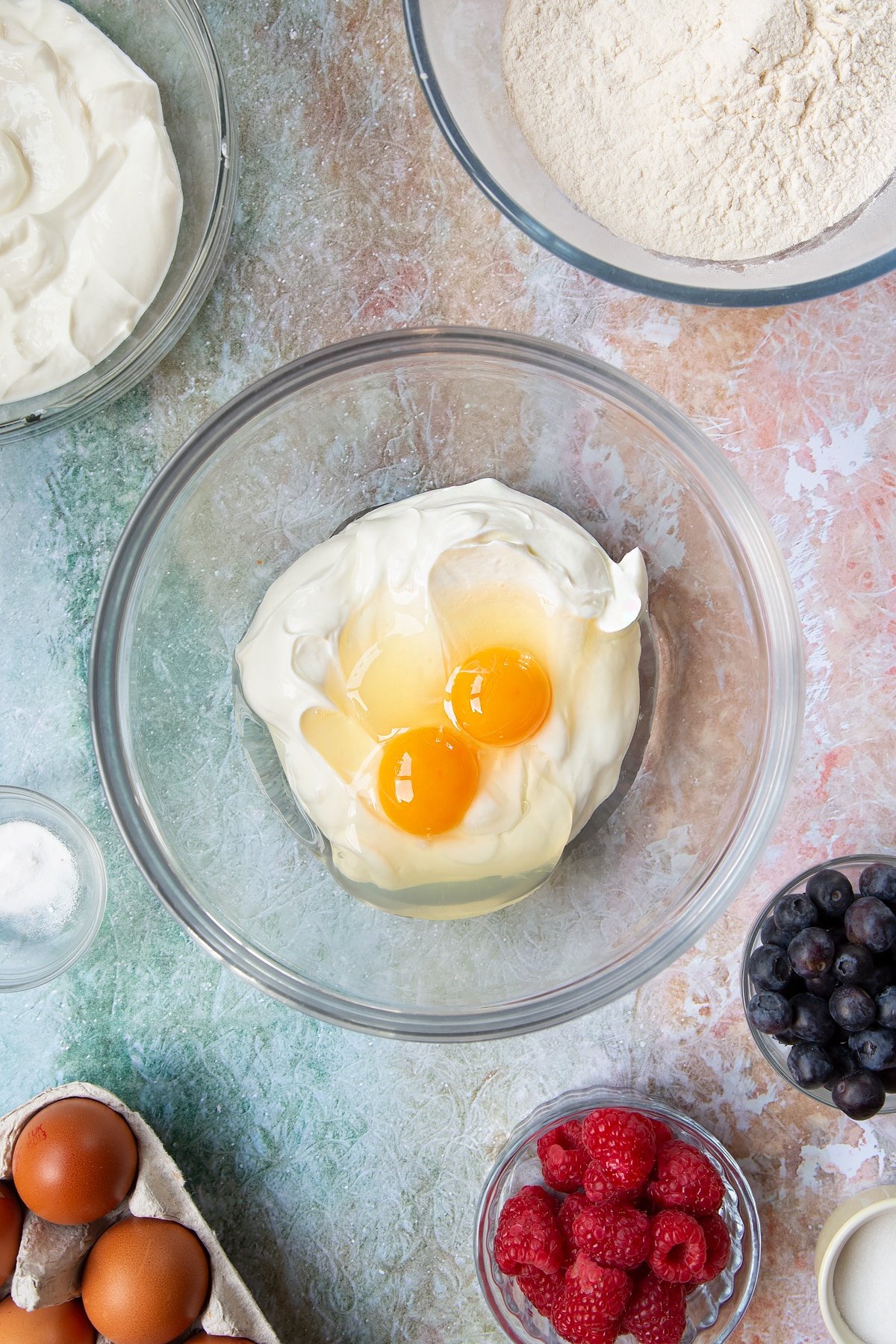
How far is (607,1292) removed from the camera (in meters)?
1.35

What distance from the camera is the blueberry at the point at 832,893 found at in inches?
55.0

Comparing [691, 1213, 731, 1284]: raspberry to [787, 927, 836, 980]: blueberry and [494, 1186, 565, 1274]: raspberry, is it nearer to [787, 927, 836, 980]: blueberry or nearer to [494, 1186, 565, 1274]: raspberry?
[494, 1186, 565, 1274]: raspberry

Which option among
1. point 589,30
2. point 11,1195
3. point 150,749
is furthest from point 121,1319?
point 589,30

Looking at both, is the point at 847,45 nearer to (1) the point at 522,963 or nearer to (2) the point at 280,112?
(2) the point at 280,112

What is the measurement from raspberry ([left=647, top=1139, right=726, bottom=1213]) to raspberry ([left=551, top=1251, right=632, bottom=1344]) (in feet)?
0.40

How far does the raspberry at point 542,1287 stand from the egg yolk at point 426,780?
70 centimetres

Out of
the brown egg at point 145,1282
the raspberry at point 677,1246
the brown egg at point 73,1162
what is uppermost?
the raspberry at point 677,1246

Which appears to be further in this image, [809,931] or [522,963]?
[522,963]

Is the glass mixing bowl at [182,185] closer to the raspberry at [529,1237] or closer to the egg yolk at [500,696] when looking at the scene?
the egg yolk at [500,696]

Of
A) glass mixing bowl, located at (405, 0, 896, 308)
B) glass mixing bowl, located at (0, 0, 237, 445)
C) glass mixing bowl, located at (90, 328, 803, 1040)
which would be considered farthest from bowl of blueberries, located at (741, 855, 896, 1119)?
glass mixing bowl, located at (0, 0, 237, 445)

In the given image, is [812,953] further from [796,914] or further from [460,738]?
[460,738]

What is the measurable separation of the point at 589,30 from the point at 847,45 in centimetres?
35

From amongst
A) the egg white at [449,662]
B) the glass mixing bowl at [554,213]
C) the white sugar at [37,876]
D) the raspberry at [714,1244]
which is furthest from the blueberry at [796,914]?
the white sugar at [37,876]

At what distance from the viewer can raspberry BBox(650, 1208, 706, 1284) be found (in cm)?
136
